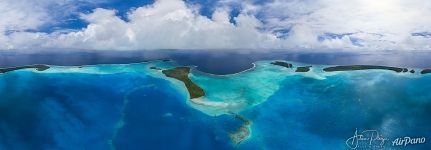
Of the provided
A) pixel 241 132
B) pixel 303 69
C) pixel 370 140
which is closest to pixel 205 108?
pixel 241 132

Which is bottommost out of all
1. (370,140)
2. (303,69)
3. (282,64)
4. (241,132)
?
(370,140)

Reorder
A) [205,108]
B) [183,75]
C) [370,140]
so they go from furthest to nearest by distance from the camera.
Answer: [183,75] < [205,108] < [370,140]

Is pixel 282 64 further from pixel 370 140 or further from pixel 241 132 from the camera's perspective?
pixel 370 140

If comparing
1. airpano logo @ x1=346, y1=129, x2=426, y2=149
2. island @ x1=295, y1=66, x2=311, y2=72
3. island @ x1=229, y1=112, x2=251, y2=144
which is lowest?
airpano logo @ x1=346, y1=129, x2=426, y2=149

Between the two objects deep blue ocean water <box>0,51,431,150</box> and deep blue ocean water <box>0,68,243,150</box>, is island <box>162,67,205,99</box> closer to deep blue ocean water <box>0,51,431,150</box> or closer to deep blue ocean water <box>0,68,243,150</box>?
deep blue ocean water <box>0,51,431,150</box>

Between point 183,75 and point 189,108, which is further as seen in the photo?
point 183,75

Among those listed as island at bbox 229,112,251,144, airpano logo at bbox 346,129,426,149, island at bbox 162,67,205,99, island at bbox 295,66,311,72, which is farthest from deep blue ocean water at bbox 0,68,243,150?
airpano logo at bbox 346,129,426,149

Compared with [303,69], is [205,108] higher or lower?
lower
